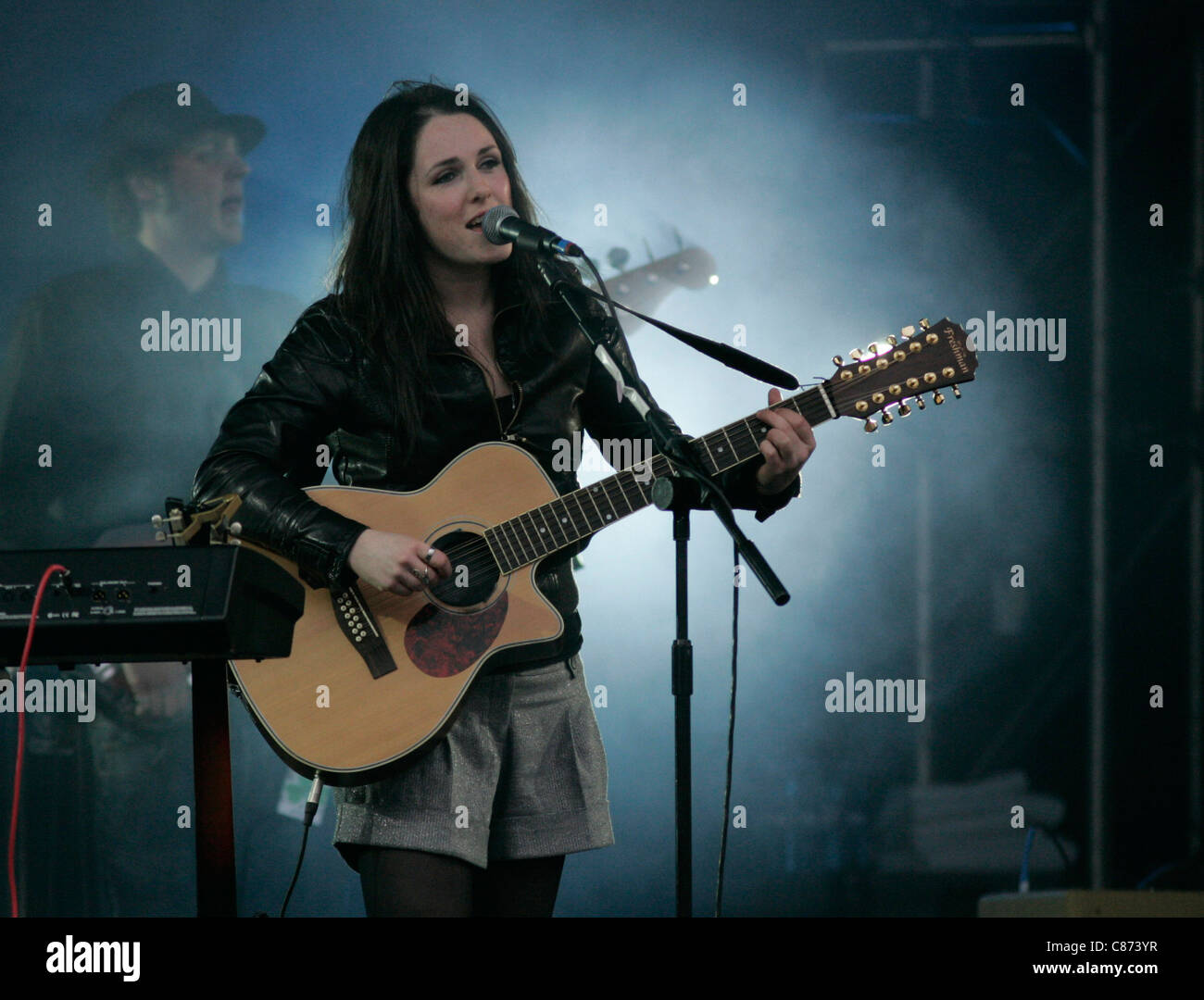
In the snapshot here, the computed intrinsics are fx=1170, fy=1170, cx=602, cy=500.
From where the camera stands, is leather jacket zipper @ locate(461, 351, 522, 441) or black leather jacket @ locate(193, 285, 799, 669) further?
leather jacket zipper @ locate(461, 351, 522, 441)

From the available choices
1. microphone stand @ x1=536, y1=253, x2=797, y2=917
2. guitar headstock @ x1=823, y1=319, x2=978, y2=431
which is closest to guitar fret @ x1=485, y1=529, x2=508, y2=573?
microphone stand @ x1=536, y1=253, x2=797, y2=917

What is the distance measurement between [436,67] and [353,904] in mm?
2359

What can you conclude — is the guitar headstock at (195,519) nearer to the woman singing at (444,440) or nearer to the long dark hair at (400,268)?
the woman singing at (444,440)

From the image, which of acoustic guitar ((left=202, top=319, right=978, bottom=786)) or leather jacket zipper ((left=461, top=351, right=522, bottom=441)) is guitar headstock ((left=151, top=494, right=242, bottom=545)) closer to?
acoustic guitar ((left=202, top=319, right=978, bottom=786))

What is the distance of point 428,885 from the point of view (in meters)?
1.76

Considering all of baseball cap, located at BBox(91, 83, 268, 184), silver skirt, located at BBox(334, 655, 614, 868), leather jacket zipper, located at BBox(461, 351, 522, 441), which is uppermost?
baseball cap, located at BBox(91, 83, 268, 184)

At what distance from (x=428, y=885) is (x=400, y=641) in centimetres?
39

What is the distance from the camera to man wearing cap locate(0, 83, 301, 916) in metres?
3.20

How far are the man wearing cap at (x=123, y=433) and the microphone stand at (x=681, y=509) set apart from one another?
1752 mm

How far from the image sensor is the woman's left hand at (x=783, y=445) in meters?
1.97

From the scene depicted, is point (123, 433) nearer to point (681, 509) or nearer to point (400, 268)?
point (400, 268)

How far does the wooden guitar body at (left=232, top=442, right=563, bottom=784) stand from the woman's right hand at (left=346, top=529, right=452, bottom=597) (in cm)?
11

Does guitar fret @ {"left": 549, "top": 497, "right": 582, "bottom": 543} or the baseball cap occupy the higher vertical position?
the baseball cap

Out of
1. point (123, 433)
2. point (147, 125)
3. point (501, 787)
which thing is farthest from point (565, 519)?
point (147, 125)
